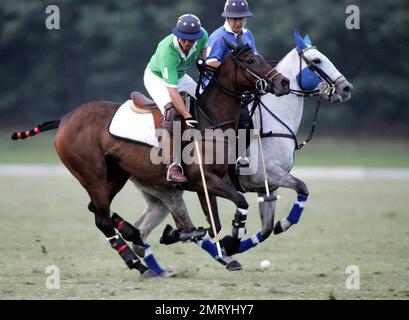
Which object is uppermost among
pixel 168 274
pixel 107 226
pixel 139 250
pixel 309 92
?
pixel 309 92

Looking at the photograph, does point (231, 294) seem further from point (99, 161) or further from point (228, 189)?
point (99, 161)

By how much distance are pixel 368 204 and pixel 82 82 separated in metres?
18.3

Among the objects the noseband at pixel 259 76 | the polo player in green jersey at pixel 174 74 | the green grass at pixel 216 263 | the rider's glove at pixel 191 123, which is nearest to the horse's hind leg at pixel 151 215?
the green grass at pixel 216 263

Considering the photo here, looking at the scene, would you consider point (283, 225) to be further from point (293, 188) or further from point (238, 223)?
point (238, 223)

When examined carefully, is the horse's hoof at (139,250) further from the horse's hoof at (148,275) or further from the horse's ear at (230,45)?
the horse's ear at (230,45)

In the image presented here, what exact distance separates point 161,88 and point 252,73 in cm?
90

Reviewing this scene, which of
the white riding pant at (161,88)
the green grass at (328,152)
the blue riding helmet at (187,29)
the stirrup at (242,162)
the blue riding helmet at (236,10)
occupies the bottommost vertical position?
the green grass at (328,152)

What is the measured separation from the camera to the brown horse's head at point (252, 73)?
7.94 m

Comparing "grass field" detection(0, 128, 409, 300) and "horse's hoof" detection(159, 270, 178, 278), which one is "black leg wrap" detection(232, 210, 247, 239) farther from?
"horse's hoof" detection(159, 270, 178, 278)

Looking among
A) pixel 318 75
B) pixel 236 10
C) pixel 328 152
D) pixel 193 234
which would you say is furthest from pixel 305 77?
pixel 328 152

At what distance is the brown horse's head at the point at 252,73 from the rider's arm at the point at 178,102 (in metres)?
0.52

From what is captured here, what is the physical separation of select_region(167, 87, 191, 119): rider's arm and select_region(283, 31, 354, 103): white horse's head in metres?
1.55

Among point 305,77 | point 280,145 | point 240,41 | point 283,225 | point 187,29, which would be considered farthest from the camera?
point 305,77

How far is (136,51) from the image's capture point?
33.0 metres
